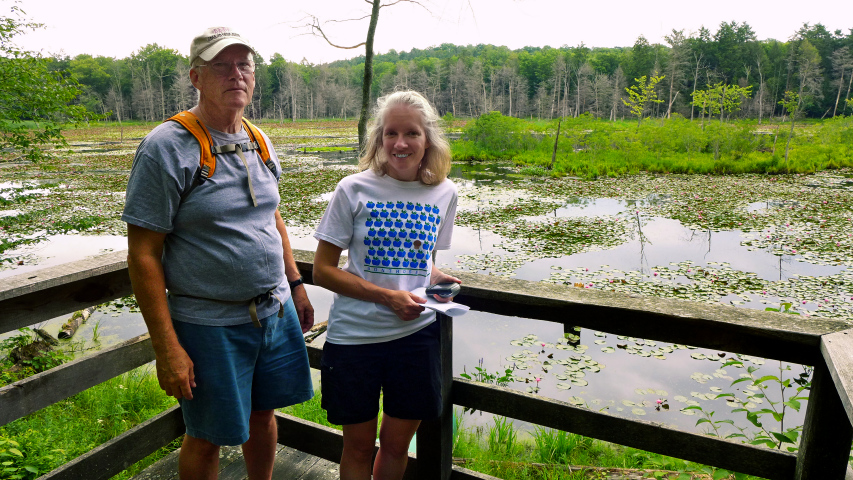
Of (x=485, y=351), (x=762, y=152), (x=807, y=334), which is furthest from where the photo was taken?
(x=762, y=152)

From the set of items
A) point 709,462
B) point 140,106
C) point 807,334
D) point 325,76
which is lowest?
point 709,462

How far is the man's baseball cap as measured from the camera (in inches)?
48.8

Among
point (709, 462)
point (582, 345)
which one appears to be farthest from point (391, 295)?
point (582, 345)

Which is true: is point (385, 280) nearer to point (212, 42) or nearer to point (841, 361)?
point (212, 42)

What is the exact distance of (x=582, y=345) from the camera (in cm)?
524

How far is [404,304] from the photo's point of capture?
1290 millimetres

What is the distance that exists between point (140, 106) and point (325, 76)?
2204 cm

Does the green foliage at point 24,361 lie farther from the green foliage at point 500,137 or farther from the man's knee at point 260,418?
the green foliage at point 500,137

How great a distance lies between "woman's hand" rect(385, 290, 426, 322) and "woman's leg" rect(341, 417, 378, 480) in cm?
33

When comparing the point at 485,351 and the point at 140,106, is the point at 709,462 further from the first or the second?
the point at 140,106

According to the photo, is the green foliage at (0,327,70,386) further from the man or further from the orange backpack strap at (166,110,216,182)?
the orange backpack strap at (166,110,216,182)

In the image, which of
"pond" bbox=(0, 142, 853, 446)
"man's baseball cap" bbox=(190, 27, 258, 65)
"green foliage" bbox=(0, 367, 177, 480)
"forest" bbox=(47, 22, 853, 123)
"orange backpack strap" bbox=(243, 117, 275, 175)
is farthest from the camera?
"forest" bbox=(47, 22, 853, 123)

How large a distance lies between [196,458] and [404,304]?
2.33ft

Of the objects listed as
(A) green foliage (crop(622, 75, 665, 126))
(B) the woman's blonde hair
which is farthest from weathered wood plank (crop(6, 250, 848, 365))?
(A) green foliage (crop(622, 75, 665, 126))
